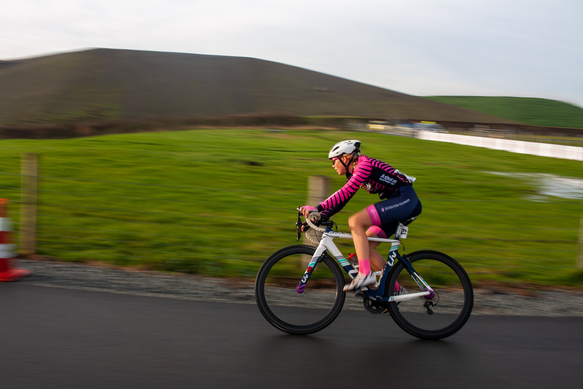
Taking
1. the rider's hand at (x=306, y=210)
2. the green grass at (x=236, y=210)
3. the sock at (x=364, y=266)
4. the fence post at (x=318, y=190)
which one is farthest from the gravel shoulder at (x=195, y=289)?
the rider's hand at (x=306, y=210)

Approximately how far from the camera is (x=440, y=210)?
1050cm

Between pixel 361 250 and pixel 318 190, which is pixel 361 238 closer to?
pixel 361 250

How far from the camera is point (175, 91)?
52531 mm

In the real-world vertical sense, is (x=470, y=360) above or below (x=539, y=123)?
below

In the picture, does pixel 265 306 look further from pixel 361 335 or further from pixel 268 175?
pixel 268 175

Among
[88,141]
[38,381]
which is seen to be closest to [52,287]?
[38,381]

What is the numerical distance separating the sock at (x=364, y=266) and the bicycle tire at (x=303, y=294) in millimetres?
181

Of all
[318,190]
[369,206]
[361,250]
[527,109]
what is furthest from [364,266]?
[527,109]

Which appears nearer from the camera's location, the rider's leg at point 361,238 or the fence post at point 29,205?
the rider's leg at point 361,238

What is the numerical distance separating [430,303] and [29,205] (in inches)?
199

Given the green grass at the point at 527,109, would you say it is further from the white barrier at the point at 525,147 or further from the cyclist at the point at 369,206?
the cyclist at the point at 369,206

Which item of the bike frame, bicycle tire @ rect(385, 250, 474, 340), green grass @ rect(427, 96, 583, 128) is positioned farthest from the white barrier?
green grass @ rect(427, 96, 583, 128)

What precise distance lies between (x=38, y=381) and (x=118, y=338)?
0.76 metres

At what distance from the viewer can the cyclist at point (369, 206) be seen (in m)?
4.13
